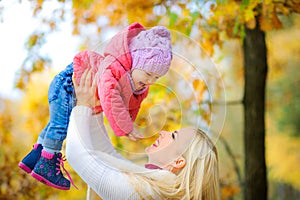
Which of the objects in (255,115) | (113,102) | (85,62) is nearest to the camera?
(113,102)

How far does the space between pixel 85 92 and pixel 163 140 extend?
291 mm

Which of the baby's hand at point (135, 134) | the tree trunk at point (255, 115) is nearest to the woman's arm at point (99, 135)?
the baby's hand at point (135, 134)

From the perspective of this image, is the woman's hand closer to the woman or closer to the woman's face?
the woman

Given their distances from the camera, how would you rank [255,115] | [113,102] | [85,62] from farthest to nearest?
[255,115], [85,62], [113,102]

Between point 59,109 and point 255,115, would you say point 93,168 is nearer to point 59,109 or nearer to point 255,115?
point 59,109

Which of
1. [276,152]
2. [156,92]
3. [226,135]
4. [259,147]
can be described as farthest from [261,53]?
[226,135]

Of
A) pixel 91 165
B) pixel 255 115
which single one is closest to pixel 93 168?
pixel 91 165

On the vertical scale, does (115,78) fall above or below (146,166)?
above

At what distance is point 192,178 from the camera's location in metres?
1.52

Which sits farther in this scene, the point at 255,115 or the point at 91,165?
the point at 255,115

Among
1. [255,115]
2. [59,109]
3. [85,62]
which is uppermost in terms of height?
[85,62]

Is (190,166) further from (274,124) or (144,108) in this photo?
(274,124)

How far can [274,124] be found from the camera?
29.2ft

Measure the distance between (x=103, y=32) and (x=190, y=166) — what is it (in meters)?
1.92
